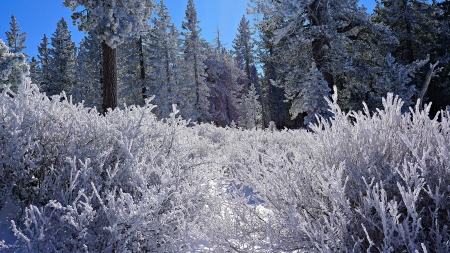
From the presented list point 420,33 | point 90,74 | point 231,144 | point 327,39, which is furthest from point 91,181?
point 90,74

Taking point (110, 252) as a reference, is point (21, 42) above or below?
above

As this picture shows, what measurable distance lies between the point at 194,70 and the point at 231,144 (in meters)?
24.9

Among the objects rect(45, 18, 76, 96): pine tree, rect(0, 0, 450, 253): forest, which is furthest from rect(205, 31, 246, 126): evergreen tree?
rect(45, 18, 76, 96): pine tree

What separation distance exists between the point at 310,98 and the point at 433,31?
514 inches

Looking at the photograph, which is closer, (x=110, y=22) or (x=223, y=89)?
(x=110, y=22)

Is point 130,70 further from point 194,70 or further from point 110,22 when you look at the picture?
point 110,22

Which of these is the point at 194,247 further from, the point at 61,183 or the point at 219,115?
the point at 219,115

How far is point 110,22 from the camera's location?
1030cm

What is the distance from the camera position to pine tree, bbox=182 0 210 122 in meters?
29.5

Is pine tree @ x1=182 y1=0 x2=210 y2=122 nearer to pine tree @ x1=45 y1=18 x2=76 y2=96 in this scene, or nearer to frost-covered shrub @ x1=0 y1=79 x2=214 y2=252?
pine tree @ x1=45 y1=18 x2=76 y2=96

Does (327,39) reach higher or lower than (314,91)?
higher

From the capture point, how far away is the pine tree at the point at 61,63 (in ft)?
100

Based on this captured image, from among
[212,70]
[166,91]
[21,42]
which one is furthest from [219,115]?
[21,42]

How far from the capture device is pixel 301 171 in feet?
6.72
